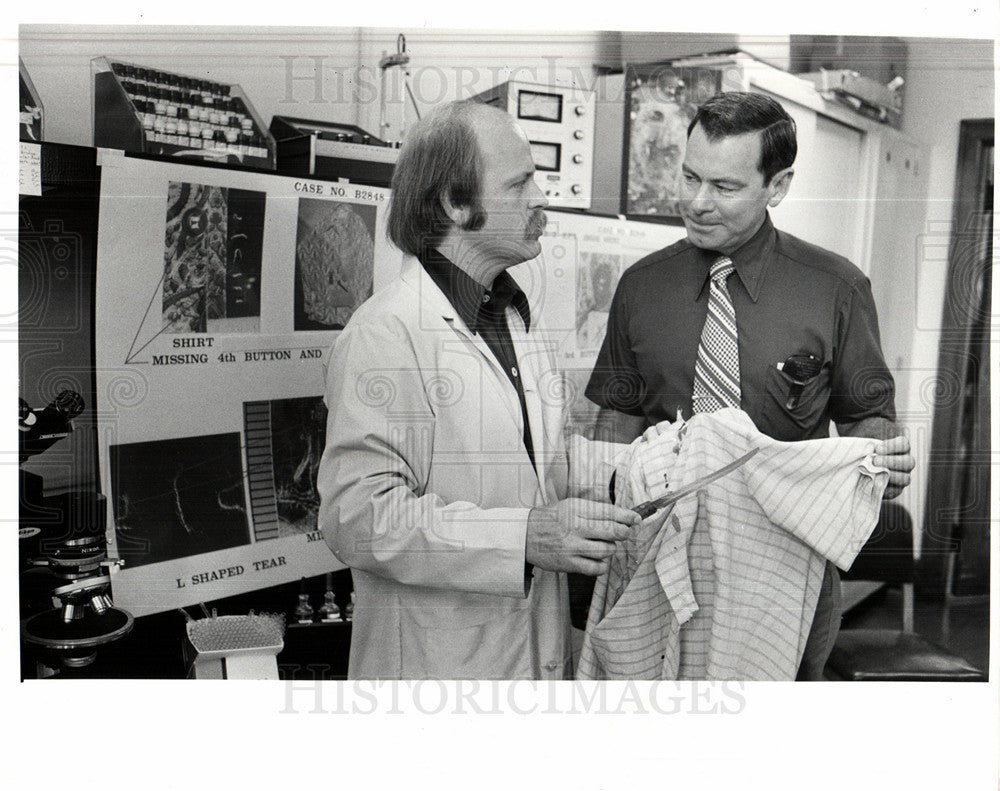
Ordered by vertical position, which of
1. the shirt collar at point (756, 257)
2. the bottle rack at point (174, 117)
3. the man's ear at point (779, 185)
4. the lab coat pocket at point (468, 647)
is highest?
the bottle rack at point (174, 117)

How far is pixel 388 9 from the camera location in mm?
1747

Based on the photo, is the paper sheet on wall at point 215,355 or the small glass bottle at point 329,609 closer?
the paper sheet on wall at point 215,355

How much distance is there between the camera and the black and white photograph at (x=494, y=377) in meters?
1.73

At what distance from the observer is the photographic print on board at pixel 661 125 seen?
1770 mm

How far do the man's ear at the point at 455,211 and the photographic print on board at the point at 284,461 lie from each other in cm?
45

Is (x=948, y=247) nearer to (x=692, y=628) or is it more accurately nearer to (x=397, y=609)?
(x=692, y=628)

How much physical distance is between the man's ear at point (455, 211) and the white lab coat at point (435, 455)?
0.38 feet

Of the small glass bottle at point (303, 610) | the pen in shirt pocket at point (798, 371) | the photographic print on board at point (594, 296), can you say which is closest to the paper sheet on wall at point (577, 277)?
the photographic print on board at point (594, 296)

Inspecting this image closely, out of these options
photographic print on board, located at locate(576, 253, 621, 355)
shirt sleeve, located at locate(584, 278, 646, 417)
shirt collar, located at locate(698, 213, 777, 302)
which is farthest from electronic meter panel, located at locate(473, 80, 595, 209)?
shirt collar, located at locate(698, 213, 777, 302)

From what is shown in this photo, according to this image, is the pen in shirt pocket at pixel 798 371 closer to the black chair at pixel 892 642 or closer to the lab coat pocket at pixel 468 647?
the black chair at pixel 892 642

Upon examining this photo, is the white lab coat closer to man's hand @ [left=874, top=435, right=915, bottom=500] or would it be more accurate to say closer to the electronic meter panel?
the electronic meter panel

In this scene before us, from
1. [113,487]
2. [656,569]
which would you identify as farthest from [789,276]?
[113,487]

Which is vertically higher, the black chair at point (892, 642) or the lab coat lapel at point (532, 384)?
the lab coat lapel at point (532, 384)

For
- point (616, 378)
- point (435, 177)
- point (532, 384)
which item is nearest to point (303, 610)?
point (532, 384)
